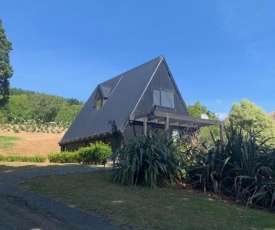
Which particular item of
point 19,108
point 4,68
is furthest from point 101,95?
point 19,108

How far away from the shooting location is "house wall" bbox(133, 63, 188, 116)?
21641 mm

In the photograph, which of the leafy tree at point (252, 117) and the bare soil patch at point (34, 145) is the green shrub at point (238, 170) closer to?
the bare soil patch at point (34, 145)

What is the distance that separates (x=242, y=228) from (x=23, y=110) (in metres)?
57.0

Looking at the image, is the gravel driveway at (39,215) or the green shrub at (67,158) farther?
the green shrub at (67,158)

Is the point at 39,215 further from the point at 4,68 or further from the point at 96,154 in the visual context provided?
the point at 4,68

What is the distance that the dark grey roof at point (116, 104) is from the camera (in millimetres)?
21719

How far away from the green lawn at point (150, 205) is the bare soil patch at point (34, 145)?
21460 mm

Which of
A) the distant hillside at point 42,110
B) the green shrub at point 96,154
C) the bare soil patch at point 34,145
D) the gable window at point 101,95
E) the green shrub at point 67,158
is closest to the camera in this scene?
the green shrub at point 96,154

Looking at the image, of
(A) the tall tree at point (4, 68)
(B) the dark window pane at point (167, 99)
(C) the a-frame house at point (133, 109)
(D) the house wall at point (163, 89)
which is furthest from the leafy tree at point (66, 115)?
(B) the dark window pane at point (167, 99)

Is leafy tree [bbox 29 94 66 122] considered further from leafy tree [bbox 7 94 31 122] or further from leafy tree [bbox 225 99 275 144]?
leafy tree [bbox 225 99 275 144]

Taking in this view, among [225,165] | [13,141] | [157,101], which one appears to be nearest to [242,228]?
[225,165]

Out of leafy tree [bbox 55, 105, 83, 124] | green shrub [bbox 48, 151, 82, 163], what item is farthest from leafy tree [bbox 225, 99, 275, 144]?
leafy tree [bbox 55, 105, 83, 124]

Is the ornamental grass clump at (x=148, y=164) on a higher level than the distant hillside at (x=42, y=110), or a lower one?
lower

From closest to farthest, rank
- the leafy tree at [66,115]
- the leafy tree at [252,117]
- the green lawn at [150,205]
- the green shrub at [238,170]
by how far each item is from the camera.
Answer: the green lawn at [150,205] < the green shrub at [238,170] < the leafy tree at [252,117] < the leafy tree at [66,115]
